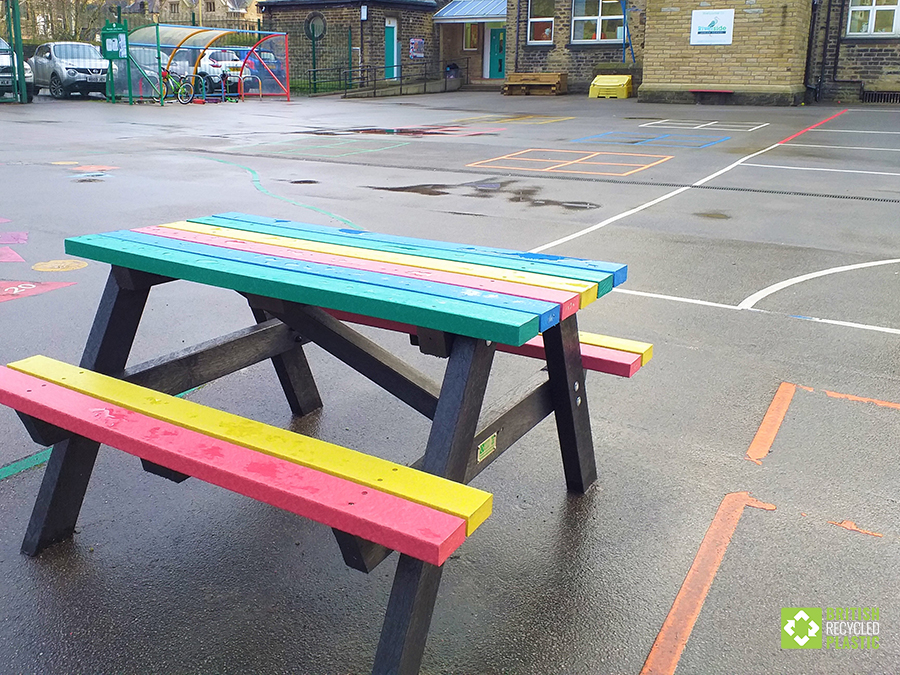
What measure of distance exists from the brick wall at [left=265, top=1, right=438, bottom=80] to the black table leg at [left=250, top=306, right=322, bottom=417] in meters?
34.1

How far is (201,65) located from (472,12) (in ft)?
43.4

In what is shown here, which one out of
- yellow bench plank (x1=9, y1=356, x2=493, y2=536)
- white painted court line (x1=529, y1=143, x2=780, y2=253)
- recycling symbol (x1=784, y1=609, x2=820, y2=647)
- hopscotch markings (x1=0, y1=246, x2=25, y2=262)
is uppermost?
yellow bench plank (x1=9, y1=356, x2=493, y2=536)

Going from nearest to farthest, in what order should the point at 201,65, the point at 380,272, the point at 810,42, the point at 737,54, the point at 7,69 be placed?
the point at 380,272 < the point at 7,69 < the point at 737,54 < the point at 810,42 < the point at 201,65

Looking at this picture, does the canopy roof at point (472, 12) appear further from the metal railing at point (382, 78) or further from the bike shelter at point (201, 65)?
the bike shelter at point (201, 65)

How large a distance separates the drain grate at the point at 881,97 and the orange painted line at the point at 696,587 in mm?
28064

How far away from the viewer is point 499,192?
35.4ft

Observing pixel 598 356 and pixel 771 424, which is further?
pixel 771 424

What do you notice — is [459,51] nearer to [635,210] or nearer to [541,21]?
[541,21]

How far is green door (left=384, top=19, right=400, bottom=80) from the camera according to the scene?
3638 centimetres

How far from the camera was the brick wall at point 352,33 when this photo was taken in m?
35.7

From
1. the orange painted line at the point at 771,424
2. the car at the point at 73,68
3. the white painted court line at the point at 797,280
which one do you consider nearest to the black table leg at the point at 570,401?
the orange painted line at the point at 771,424

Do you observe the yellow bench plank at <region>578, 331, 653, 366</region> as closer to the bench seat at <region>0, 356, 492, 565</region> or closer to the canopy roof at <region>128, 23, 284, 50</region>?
the bench seat at <region>0, 356, 492, 565</region>

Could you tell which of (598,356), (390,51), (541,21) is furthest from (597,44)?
(598,356)

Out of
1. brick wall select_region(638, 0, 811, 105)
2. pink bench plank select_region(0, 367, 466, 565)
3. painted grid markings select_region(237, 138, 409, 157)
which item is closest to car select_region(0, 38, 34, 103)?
painted grid markings select_region(237, 138, 409, 157)
